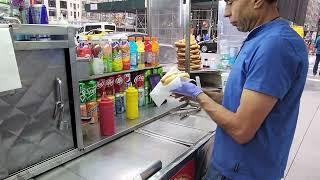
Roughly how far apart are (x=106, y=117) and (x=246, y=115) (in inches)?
32.9

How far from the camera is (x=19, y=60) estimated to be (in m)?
0.98

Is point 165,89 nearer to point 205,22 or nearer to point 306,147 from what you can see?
point 306,147

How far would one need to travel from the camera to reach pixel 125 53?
1807 millimetres

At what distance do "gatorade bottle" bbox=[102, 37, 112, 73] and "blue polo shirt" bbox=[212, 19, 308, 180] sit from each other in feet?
2.77

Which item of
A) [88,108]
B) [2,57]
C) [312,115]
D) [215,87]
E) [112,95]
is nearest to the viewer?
[2,57]

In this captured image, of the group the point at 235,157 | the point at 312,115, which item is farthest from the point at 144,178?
the point at 312,115

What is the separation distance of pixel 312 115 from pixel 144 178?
4.34 m

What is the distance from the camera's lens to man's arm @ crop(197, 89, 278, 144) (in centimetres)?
92

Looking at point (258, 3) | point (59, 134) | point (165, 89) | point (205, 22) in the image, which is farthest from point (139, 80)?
point (205, 22)

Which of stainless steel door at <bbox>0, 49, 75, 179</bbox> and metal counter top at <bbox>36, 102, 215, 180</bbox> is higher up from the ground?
stainless steel door at <bbox>0, 49, 75, 179</bbox>

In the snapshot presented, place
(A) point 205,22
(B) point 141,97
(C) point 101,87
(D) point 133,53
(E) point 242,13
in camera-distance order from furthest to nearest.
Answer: (A) point 205,22
(B) point 141,97
(D) point 133,53
(C) point 101,87
(E) point 242,13

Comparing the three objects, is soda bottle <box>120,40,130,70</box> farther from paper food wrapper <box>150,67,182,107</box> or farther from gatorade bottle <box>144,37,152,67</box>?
paper food wrapper <box>150,67,182,107</box>

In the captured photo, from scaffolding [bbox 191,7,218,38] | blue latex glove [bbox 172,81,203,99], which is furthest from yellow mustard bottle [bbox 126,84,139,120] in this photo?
scaffolding [bbox 191,7,218,38]

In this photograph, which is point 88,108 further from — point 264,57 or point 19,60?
point 264,57
